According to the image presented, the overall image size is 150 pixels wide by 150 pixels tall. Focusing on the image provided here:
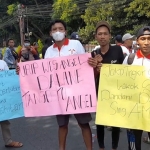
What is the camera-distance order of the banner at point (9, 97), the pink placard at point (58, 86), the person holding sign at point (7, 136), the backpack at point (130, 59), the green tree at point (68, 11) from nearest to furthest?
the backpack at point (130, 59) < the pink placard at point (58, 86) < the banner at point (9, 97) < the person holding sign at point (7, 136) < the green tree at point (68, 11)

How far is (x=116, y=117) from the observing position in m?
2.92

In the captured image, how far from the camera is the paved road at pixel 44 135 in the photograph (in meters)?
3.97

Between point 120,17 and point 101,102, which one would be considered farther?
point 120,17

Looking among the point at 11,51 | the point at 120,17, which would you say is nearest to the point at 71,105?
the point at 11,51

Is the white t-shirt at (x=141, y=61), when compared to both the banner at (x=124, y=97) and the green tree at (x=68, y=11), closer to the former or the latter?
the banner at (x=124, y=97)

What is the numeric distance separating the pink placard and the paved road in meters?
0.91

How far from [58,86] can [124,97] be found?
751 millimetres

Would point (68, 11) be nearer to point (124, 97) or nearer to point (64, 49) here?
point (64, 49)

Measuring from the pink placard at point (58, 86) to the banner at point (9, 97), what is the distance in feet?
0.81

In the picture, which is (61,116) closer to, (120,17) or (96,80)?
(96,80)

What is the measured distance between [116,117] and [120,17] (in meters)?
17.9

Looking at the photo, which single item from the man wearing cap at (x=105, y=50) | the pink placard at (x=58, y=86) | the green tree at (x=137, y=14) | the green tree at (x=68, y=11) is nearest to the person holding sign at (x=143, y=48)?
the man wearing cap at (x=105, y=50)

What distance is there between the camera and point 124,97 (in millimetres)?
2902

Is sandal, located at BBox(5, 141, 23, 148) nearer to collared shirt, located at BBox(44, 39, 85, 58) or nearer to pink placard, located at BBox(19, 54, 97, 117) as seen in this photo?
pink placard, located at BBox(19, 54, 97, 117)
